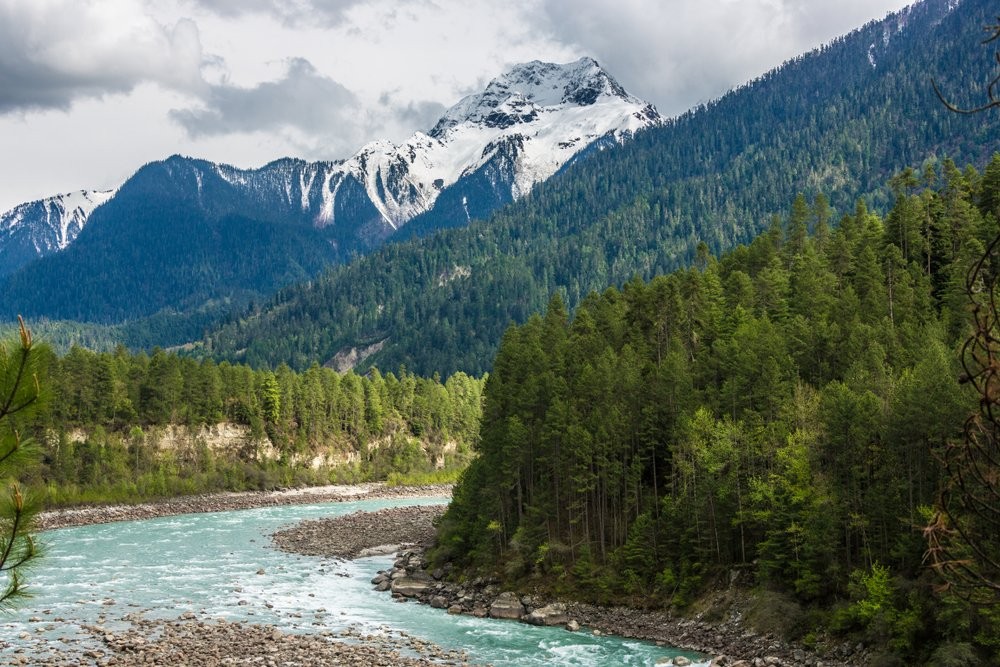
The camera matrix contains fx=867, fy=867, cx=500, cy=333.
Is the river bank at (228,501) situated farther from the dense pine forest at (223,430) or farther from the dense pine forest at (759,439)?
the dense pine forest at (759,439)

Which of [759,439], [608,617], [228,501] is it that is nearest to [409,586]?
[608,617]

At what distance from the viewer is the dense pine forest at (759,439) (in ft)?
140

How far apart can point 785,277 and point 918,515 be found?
45.4m

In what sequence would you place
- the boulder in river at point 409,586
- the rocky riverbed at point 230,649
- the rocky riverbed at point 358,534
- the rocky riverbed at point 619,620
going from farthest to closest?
1. the rocky riverbed at point 358,534
2. the boulder in river at point 409,586
3. the rocky riverbed at point 230,649
4. the rocky riverbed at point 619,620

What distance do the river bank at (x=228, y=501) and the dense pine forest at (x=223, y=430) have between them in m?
3.39

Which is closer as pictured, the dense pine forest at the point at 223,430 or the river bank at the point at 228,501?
the river bank at the point at 228,501

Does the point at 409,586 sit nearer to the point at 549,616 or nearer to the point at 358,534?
the point at 549,616

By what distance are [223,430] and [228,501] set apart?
20883 mm

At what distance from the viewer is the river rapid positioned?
45.0 m

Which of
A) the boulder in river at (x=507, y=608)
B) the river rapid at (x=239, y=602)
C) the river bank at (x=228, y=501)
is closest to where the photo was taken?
the river rapid at (x=239, y=602)

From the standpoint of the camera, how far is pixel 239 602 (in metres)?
55.8

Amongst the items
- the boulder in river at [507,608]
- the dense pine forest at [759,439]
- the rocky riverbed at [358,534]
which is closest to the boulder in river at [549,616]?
the boulder in river at [507,608]

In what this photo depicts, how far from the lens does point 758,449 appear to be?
171ft

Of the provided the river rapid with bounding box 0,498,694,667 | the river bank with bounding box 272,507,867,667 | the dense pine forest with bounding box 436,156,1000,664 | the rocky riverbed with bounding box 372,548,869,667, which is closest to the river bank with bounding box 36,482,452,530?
the river rapid with bounding box 0,498,694,667
